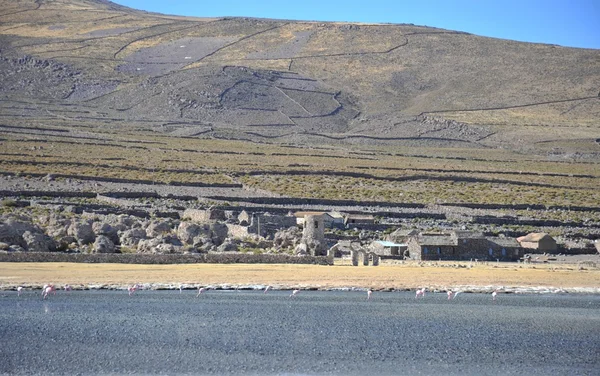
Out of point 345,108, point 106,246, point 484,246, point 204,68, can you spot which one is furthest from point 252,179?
point 204,68

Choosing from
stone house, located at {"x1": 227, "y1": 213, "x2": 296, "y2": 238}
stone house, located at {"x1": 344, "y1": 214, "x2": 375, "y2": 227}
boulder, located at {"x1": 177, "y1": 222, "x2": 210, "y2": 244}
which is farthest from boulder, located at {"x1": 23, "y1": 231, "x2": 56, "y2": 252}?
stone house, located at {"x1": 344, "y1": 214, "x2": 375, "y2": 227}

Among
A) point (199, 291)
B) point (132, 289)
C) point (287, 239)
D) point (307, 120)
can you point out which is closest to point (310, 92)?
point (307, 120)

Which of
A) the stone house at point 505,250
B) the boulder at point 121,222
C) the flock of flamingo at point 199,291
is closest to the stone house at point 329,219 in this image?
the boulder at point 121,222

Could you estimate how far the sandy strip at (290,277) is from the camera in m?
36.1

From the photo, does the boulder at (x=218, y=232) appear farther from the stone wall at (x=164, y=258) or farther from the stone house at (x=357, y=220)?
the stone house at (x=357, y=220)

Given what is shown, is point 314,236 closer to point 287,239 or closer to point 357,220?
point 287,239

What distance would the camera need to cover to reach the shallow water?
22.8 meters

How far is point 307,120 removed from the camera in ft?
497

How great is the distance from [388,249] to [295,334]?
21.3 meters

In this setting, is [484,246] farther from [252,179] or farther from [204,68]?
[204,68]

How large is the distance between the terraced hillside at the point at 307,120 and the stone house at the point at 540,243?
15255 millimetres

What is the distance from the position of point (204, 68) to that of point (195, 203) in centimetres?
10984

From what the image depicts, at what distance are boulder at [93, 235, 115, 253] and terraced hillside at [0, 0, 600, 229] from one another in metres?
28.6

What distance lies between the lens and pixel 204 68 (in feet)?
569
